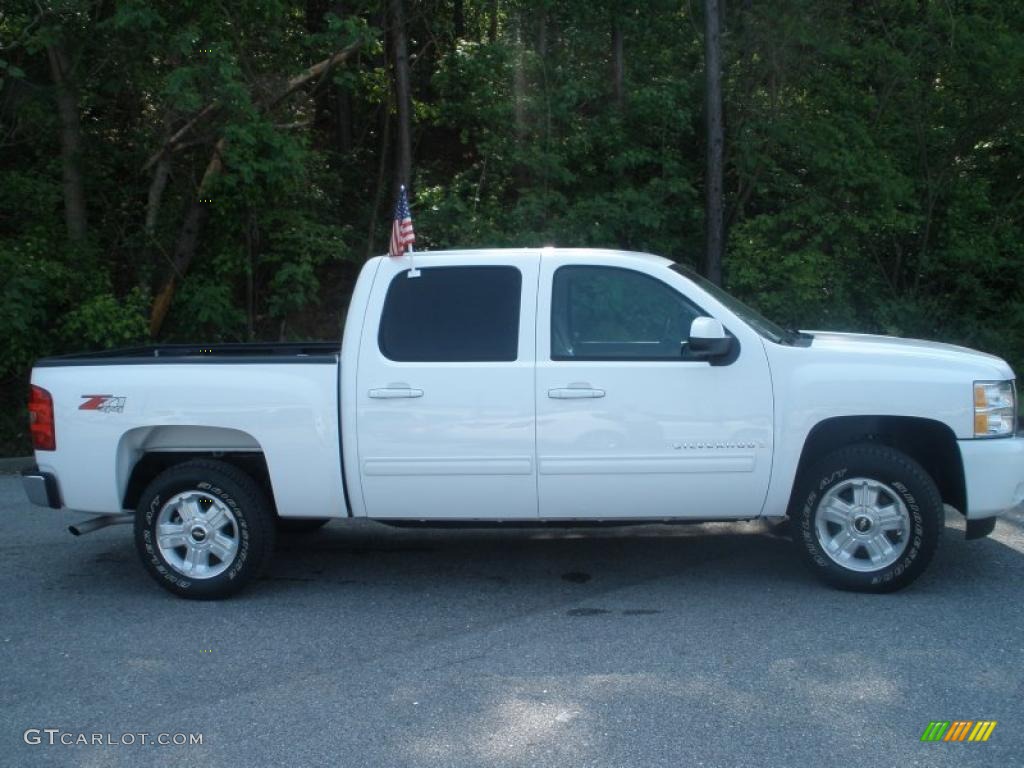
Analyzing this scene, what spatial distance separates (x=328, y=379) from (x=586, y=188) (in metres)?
9.37

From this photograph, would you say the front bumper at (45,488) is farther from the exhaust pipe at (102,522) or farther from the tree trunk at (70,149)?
the tree trunk at (70,149)

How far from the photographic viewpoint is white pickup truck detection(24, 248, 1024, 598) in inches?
235

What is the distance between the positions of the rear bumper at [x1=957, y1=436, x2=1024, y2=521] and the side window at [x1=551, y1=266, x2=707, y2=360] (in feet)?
5.46

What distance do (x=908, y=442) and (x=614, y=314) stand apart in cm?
188

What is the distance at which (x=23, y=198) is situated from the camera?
532 inches

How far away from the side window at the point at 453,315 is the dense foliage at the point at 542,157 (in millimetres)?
6986

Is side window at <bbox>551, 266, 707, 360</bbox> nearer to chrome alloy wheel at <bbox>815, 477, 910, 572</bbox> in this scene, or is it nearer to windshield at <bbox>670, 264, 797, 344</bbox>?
windshield at <bbox>670, 264, 797, 344</bbox>

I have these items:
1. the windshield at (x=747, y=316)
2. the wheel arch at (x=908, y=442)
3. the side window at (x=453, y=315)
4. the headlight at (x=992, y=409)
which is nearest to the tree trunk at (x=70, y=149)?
the side window at (x=453, y=315)

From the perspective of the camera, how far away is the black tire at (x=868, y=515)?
598 cm

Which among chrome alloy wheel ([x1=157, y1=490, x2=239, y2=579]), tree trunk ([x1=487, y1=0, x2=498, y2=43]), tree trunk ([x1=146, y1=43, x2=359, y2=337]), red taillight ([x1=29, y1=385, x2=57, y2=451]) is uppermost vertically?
tree trunk ([x1=487, y1=0, x2=498, y2=43])

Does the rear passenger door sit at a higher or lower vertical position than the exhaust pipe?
higher

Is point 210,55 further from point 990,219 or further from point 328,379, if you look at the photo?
point 990,219

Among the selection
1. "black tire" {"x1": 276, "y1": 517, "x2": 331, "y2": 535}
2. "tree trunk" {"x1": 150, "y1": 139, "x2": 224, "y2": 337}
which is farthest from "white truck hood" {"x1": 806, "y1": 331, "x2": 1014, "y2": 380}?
"tree trunk" {"x1": 150, "y1": 139, "x2": 224, "y2": 337}

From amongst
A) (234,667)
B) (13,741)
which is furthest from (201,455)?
(13,741)
